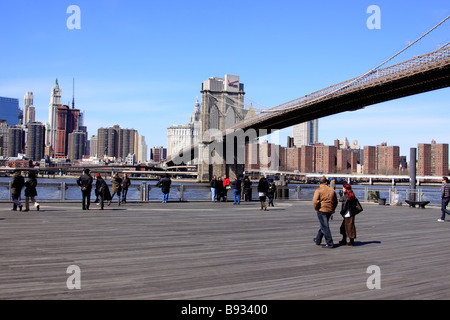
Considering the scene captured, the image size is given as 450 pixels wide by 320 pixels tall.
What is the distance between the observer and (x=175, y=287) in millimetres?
5762

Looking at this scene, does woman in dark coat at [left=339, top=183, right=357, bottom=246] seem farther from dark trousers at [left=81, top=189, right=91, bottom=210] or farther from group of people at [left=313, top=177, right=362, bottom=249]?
dark trousers at [left=81, top=189, right=91, bottom=210]

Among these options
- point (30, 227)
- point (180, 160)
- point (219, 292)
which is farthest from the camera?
point (180, 160)

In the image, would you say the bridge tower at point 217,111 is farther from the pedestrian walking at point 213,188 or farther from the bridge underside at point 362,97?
the pedestrian walking at point 213,188

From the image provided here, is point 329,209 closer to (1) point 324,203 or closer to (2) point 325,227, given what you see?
(1) point 324,203

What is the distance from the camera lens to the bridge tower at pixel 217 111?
90444 mm

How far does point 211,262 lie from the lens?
24.6ft

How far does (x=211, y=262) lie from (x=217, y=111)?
94472 millimetres

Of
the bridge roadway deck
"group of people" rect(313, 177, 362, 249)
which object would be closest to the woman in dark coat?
"group of people" rect(313, 177, 362, 249)

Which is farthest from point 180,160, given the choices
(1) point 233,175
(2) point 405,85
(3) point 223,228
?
(3) point 223,228

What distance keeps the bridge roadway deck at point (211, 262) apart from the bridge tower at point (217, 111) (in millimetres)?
73818

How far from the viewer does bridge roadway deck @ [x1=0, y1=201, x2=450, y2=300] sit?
5.59m
